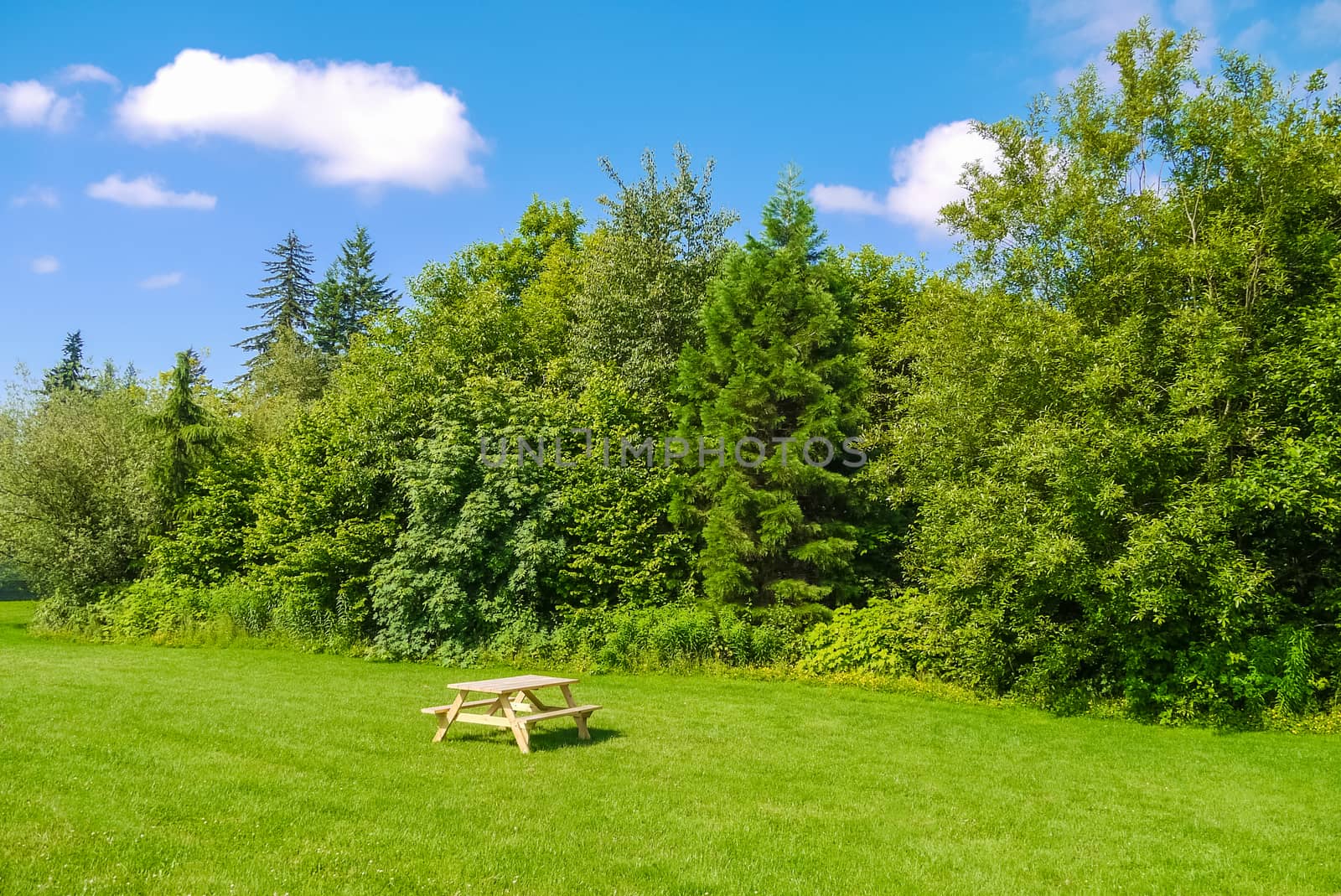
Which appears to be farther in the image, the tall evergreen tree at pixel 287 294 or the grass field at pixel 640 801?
the tall evergreen tree at pixel 287 294

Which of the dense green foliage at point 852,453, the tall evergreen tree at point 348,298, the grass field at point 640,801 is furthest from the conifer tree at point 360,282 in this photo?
the grass field at point 640,801

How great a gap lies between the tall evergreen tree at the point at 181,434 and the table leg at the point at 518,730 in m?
17.6

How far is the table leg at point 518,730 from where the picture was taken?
28.8 ft

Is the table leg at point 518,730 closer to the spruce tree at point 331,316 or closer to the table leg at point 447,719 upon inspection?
the table leg at point 447,719

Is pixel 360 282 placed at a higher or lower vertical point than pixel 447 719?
higher

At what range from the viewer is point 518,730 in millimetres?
8859

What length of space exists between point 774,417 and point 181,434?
1618 cm

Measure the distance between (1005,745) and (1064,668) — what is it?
336 centimetres

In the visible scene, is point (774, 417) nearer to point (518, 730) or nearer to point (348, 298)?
point (518, 730)

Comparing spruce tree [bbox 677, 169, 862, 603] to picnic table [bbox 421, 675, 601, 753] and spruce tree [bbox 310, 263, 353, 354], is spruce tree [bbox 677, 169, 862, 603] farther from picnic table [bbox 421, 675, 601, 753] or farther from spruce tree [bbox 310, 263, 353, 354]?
spruce tree [bbox 310, 263, 353, 354]

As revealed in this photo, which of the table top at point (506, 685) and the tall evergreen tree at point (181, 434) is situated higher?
the tall evergreen tree at point (181, 434)

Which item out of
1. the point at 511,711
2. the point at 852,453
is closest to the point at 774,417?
the point at 852,453

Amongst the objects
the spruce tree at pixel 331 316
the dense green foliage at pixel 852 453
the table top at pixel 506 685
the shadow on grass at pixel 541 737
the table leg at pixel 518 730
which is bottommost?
the shadow on grass at pixel 541 737

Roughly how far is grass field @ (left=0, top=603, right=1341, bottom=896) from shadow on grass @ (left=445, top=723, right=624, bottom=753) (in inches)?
2.2
